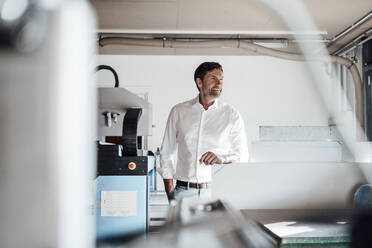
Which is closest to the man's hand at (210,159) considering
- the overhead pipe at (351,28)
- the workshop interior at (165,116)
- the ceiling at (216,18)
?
the workshop interior at (165,116)

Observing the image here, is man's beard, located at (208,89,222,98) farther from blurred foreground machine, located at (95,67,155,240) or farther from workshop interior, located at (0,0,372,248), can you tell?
blurred foreground machine, located at (95,67,155,240)

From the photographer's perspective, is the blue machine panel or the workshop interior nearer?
the workshop interior

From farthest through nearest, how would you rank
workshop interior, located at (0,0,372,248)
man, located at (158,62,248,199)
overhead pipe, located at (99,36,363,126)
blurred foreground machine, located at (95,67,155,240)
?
overhead pipe, located at (99,36,363,126) → man, located at (158,62,248,199) → blurred foreground machine, located at (95,67,155,240) → workshop interior, located at (0,0,372,248)

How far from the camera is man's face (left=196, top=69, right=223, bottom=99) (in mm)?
2076

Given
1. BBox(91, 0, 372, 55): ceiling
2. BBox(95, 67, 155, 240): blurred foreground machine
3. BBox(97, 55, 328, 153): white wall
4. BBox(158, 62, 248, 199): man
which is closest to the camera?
BBox(95, 67, 155, 240): blurred foreground machine

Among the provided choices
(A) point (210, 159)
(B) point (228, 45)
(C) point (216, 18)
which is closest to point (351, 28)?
(B) point (228, 45)

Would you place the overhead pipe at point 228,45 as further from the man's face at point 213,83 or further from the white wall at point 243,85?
the man's face at point 213,83

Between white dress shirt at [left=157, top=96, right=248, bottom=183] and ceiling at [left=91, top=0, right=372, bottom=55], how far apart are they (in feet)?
5.63

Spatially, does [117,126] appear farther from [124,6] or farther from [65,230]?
[124,6]

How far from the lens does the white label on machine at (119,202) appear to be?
4.76ft

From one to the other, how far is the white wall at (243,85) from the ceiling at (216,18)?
2.76 feet

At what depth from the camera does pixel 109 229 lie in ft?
4.50

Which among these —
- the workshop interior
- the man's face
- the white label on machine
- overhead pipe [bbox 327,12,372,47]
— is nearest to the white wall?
the workshop interior

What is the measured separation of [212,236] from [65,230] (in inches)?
4.9
